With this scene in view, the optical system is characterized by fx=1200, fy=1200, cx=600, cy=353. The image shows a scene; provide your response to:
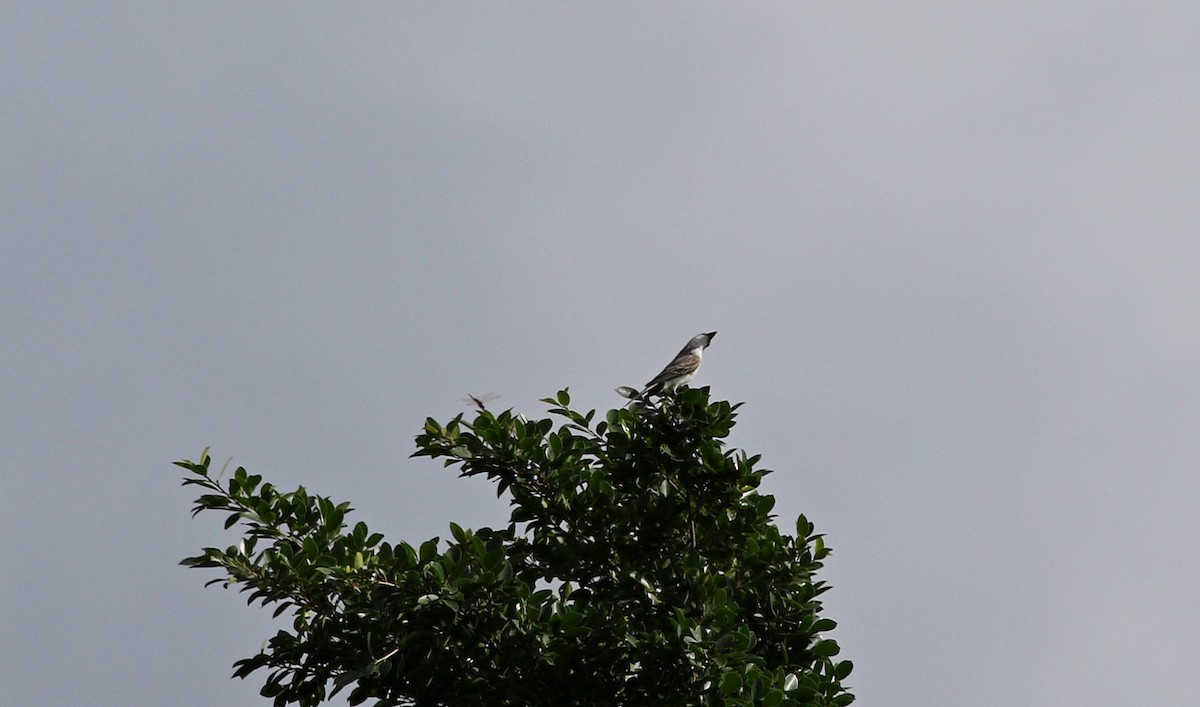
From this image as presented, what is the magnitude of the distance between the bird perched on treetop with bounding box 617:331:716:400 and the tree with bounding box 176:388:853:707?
1.09 meters

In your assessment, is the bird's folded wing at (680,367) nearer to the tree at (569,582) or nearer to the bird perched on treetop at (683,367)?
the bird perched on treetop at (683,367)

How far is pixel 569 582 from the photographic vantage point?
8320 mm

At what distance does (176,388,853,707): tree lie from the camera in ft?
23.9

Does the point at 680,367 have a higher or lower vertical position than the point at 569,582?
higher

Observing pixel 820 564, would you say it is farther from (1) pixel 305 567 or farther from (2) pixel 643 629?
(1) pixel 305 567

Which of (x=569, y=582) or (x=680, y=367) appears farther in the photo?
(x=680, y=367)

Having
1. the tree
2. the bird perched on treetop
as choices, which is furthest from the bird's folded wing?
the tree

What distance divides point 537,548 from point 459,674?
121 cm

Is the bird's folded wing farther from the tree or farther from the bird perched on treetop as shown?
the tree

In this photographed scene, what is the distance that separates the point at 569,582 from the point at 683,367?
337 cm

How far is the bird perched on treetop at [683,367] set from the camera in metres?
10.4

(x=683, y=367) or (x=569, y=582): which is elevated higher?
(x=683, y=367)

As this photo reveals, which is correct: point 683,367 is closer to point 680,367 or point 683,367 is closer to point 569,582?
point 680,367

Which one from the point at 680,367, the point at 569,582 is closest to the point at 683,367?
the point at 680,367
